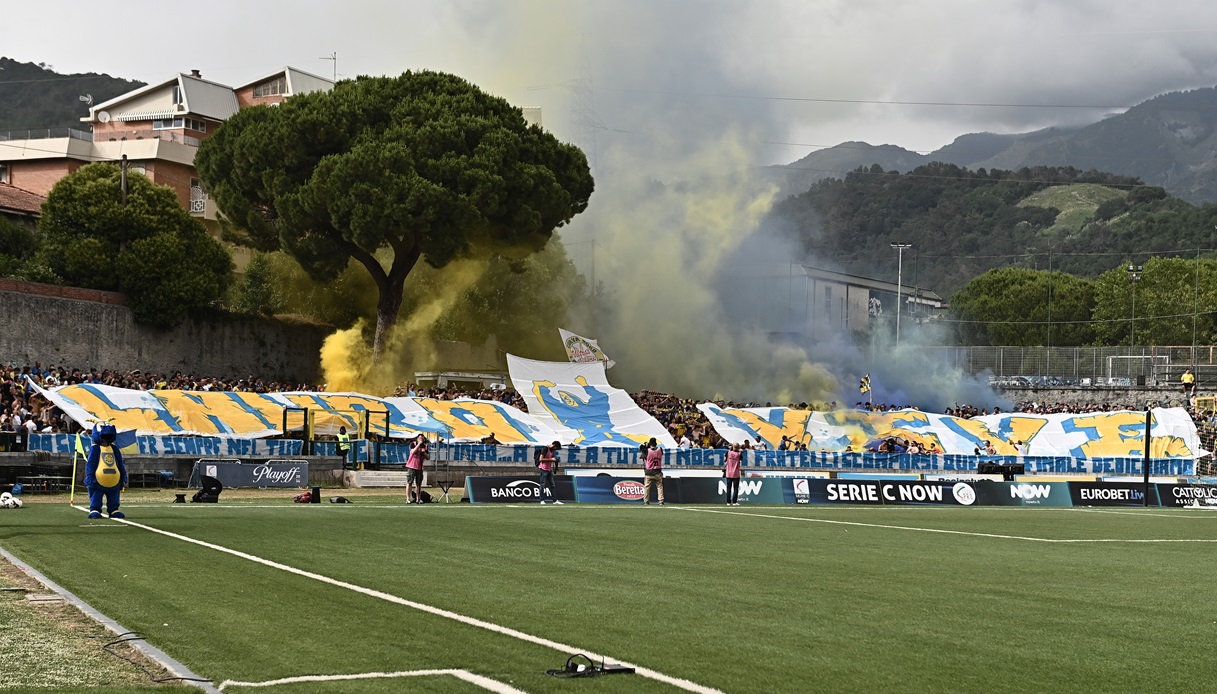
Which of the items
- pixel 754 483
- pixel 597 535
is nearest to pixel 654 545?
pixel 597 535

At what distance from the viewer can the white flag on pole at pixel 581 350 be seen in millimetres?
65312

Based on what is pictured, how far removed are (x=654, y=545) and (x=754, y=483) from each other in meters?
18.6

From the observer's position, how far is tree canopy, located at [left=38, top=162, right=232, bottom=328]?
57469 mm

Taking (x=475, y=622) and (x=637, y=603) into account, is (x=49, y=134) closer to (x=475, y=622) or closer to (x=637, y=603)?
(x=637, y=603)

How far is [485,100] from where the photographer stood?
62.5 m

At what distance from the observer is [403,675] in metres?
8.34

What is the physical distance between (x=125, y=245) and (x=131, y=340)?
462 centimetres

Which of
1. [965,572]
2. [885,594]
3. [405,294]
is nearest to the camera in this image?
[885,594]

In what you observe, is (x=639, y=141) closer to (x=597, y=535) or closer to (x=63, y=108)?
(x=597, y=535)

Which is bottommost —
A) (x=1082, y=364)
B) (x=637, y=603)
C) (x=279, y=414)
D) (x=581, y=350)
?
(x=637, y=603)

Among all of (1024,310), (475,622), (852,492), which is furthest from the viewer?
(1024,310)

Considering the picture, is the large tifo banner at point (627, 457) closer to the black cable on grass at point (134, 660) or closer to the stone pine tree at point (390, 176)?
the stone pine tree at point (390, 176)

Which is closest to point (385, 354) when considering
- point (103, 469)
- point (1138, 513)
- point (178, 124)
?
point (178, 124)

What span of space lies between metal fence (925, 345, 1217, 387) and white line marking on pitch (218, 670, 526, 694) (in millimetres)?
85184
